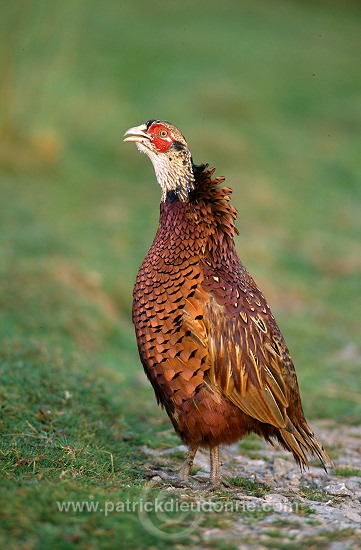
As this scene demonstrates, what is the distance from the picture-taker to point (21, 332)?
8609mm

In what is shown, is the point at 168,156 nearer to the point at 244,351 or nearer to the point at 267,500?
the point at 244,351

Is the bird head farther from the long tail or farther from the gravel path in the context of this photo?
the gravel path

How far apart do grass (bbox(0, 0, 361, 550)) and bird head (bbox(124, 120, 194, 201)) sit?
1.84 meters

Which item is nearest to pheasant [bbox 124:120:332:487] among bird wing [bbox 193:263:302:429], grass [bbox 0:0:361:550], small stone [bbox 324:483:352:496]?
bird wing [bbox 193:263:302:429]

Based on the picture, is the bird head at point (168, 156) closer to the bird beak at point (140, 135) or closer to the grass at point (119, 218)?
the bird beak at point (140, 135)

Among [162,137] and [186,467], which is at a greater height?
[162,137]

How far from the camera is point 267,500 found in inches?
204

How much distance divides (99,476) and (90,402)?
158 cm

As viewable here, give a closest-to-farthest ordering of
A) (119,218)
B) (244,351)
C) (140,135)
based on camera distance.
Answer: (244,351) < (140,135) < (119,218)

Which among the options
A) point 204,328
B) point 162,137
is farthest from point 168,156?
point 204,328

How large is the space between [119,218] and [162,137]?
878 cm

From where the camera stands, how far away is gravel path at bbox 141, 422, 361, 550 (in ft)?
13.9

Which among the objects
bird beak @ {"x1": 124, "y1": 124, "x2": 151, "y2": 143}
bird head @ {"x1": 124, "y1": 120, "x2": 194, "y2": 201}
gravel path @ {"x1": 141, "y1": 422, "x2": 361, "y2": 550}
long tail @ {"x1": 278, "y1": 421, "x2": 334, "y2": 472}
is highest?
bird beak @ {"x1": 124, "y1": 124, "x2": 151, "y2": 143}

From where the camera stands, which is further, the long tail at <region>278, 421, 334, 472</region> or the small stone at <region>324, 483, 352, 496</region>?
the small stone at <region>324, 483, 352, 496</region>
